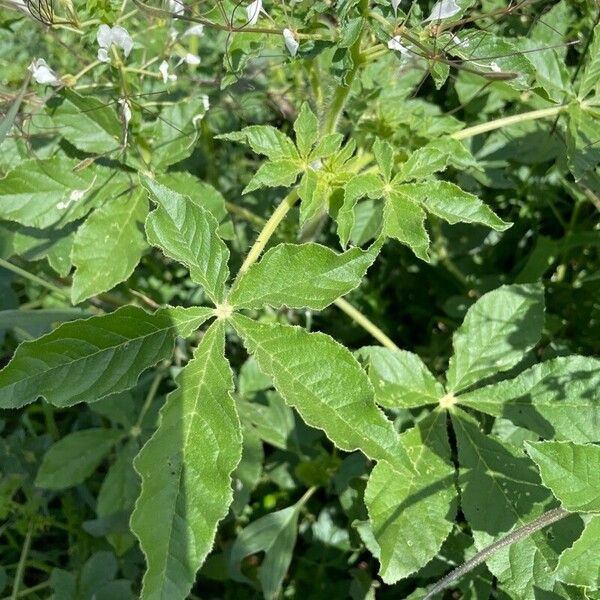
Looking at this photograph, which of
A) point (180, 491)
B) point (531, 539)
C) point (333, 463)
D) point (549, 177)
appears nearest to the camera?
point (180, 491)

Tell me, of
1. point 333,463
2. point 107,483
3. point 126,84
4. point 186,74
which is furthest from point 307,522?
point 186,74

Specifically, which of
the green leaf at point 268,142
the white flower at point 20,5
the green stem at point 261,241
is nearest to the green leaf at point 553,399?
the green stem at point 261,241

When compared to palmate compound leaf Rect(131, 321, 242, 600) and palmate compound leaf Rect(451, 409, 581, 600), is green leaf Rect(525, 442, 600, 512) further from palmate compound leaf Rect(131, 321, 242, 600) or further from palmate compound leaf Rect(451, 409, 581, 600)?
palmate compound leaf Rect(131, 321, 242, 600)

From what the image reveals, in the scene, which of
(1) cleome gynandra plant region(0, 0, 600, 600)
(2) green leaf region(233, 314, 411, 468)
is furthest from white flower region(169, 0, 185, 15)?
(2) green leaf region(233, 314, 411, 468)

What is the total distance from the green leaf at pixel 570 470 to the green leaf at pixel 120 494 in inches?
51.6

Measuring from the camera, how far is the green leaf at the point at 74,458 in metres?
2.42

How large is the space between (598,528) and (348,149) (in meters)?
1.00

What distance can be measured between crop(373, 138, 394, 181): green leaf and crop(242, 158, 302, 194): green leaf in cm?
19

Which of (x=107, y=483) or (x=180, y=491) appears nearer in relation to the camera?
(x=180, y=491)

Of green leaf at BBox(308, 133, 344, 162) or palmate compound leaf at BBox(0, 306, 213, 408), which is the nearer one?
palmate compound leaf at BBox(0, 306, 213, 408)

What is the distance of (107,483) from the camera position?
2.40m

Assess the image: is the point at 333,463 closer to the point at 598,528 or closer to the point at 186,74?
the point at 598,528

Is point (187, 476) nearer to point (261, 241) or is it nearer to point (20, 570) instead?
point (261, 241)

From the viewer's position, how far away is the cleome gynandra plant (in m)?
1.58
